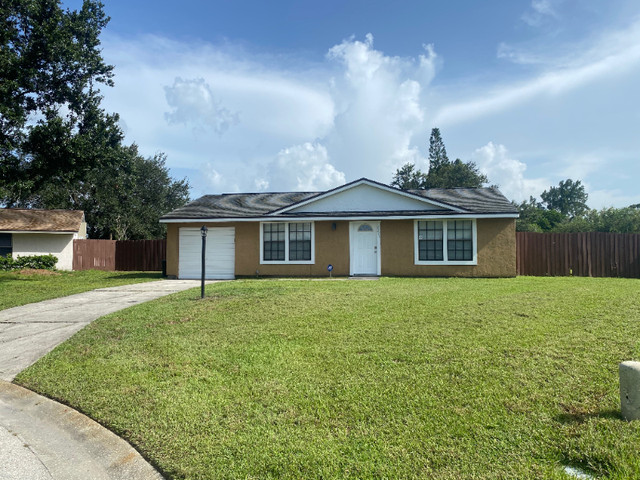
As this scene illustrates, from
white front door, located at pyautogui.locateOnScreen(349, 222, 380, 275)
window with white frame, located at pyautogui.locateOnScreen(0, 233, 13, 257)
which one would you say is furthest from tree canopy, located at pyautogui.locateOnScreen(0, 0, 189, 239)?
white front door, located at pyautogui.locateOnScreen(349, 222, 380, 275)

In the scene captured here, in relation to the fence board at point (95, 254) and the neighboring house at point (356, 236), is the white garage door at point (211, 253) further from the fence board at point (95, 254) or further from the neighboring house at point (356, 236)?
the fence board at point (95, 254)

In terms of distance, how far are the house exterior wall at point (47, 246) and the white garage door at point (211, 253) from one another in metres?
11.1

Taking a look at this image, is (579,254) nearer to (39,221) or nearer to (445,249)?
(445,249)

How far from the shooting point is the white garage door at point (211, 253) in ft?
56.5

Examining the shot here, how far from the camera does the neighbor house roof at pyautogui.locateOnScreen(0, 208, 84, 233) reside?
23.7 metres

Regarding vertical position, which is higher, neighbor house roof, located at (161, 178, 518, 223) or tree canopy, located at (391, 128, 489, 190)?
tree canopy, located at (391, 128, 489, 190)

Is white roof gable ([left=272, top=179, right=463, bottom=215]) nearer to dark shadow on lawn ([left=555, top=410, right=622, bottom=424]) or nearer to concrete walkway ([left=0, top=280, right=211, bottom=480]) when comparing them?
concrete walkway ([left=0, top=280, right=211, bottom=480])

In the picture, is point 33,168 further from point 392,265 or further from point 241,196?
point 392,265

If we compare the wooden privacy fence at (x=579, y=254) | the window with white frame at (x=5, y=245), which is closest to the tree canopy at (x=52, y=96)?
the window with white frame at (x=5, y=245)

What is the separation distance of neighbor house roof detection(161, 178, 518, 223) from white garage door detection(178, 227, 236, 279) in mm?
773

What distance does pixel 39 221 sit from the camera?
80.9 ft

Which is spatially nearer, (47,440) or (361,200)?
(47,440)

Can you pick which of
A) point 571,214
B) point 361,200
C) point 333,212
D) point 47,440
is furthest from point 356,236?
point 571,214

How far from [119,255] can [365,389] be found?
22828 millimetres
